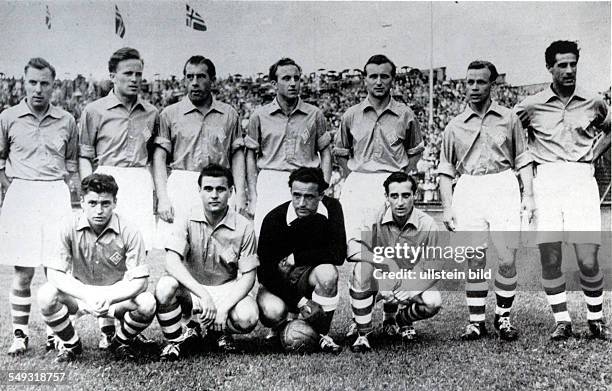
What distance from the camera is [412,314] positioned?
3.61m

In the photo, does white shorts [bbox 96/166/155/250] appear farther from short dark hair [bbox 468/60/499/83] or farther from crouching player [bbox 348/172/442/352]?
short dark hair [bbox 468/60/499/83]

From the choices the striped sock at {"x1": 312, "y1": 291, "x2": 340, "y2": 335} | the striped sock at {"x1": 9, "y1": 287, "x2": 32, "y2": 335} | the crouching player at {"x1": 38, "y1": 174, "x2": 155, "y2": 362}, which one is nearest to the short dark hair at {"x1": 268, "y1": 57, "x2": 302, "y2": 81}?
the crouching player at {"x1": 38, "y1": 174, "x2": 155, "y2": 362}

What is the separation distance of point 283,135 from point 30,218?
1.57m

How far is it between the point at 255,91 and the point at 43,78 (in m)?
1.27

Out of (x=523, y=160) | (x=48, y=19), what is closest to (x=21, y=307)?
(x=48, y=19)

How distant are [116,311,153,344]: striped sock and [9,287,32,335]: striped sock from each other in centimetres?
62

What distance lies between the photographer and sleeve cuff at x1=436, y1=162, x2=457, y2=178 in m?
3.79

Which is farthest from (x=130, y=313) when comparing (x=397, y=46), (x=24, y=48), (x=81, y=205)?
(x=397, y=46)

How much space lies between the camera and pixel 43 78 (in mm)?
3758

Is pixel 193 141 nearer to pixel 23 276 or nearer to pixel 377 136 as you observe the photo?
pixel 377 136

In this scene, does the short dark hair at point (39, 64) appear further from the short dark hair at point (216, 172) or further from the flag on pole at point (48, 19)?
the short dark hair at point (216, 172)

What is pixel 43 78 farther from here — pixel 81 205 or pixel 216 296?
pixel 216 296

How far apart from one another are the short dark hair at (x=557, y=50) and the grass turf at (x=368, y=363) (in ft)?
3.84

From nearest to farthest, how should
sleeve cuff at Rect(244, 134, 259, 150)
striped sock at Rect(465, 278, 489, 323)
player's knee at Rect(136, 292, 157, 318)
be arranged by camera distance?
player's knee at Rect(136, 292, 157, 318), striped sock at Rect(465, 278, 489, 323), sleeve cuff at Rect(244, 134, 259, 150)
